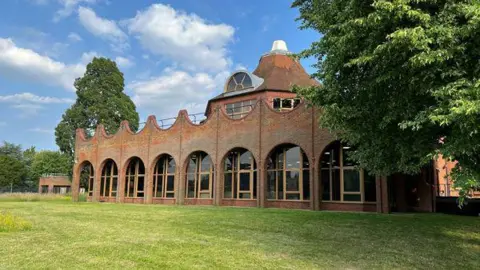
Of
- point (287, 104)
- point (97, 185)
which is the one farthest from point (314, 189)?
point (97, 185)

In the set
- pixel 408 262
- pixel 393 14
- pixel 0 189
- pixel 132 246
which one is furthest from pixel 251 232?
pixel 0 189

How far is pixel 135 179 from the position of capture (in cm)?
2991

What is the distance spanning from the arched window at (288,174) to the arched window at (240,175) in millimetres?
1216

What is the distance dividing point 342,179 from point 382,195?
7.58ft

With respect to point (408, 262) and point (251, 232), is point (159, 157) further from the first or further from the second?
point (408, 262)

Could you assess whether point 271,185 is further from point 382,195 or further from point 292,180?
point 382,195

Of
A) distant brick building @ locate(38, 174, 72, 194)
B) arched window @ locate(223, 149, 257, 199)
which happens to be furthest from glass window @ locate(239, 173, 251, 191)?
distant brick building @ locate(38, 174, 72, 194)

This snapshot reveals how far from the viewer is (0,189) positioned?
60.2 metres

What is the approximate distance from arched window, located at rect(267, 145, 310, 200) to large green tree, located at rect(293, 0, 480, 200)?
36.0 feet

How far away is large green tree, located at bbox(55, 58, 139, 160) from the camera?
43.0 m

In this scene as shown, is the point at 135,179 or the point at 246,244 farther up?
the point at 135,179

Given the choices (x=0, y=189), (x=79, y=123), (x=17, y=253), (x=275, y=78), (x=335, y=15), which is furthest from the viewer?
(x=0, y=189)

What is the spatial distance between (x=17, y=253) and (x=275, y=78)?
836 inches

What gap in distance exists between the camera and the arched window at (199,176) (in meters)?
25.0
